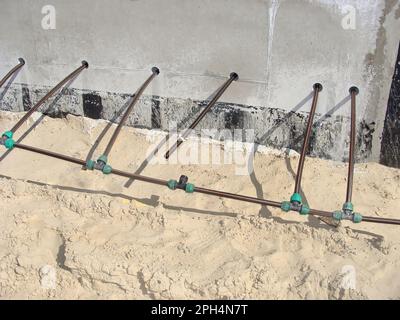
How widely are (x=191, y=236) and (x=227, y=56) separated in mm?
1414

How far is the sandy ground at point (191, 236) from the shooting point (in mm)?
2873

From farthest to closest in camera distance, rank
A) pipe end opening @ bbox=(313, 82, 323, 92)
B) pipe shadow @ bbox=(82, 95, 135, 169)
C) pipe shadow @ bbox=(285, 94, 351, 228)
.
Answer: pipe shadow @ bbox=(82, 95, 135, 169), pipe end opening @ bbox=(313, 82, 323, 92), pipe shadow @ bbox=(285, 94, 351, 228)

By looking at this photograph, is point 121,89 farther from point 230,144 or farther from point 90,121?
point 230,144

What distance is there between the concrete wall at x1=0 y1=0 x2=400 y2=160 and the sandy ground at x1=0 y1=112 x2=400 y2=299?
321 millimetres

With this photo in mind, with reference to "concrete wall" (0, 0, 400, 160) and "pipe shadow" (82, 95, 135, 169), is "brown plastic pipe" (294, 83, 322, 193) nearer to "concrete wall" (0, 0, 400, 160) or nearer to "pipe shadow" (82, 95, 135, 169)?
"concrete wall" (0, 0, 400, 160)

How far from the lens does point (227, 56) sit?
12.1 feet

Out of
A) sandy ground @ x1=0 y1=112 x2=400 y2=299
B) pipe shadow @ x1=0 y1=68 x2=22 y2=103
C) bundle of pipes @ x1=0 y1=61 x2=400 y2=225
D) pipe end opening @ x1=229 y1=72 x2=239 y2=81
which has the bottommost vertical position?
sandy ground @ x1=0 y1=112 x2=400 y2=299

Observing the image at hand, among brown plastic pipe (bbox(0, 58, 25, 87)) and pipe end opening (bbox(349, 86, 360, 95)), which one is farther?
brown plastic pipe (bbox(0, 58, 25, 87))

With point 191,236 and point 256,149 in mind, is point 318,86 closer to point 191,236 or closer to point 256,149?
point 256,149

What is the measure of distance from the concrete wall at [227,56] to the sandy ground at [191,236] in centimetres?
32

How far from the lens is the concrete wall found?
11.1ft

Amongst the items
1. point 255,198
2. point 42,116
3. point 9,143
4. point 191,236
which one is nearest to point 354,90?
point 255,198

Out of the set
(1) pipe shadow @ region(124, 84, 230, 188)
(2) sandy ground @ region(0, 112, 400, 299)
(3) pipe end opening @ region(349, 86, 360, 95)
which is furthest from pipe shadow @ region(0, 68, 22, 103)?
(3) pipe end opening @ region(349, 86, 360, 95)

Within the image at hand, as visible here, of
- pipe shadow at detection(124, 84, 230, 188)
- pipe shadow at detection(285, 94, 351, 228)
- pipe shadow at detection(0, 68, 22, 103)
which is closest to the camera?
pipe shadow at detection(285, 94, 351, 228)
